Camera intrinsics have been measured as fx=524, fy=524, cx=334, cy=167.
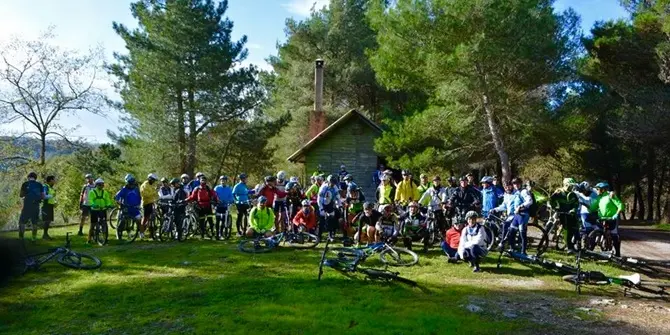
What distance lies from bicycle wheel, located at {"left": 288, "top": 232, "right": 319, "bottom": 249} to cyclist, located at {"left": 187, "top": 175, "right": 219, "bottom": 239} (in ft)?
9.00

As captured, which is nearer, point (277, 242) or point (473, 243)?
point (473, 243)

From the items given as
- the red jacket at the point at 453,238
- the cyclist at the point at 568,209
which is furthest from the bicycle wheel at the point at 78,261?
the cyclist at the point at 568,209

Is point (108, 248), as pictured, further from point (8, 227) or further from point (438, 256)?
point (8, 227)

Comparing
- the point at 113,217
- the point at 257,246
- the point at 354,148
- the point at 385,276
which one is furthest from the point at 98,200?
the point at 354,148

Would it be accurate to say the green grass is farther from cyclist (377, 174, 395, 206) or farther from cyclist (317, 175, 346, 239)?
cyclist (377, 174, 395, 206)

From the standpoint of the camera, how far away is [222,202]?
1430cm

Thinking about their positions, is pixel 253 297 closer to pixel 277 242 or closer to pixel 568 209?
pixel 277 242

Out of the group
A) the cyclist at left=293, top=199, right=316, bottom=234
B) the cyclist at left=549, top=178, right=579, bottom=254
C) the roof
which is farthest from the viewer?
the roof

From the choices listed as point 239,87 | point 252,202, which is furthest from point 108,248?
point 239,87

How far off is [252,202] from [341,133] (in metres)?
11.7

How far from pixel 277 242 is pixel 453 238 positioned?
414 centimetres

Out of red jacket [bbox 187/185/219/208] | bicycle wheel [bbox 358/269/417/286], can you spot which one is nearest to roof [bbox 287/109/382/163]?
red jacket [bbox 187/185/219/208]

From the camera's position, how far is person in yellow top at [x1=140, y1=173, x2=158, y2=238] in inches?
543

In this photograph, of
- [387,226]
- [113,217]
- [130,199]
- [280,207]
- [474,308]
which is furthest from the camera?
[113,217]
